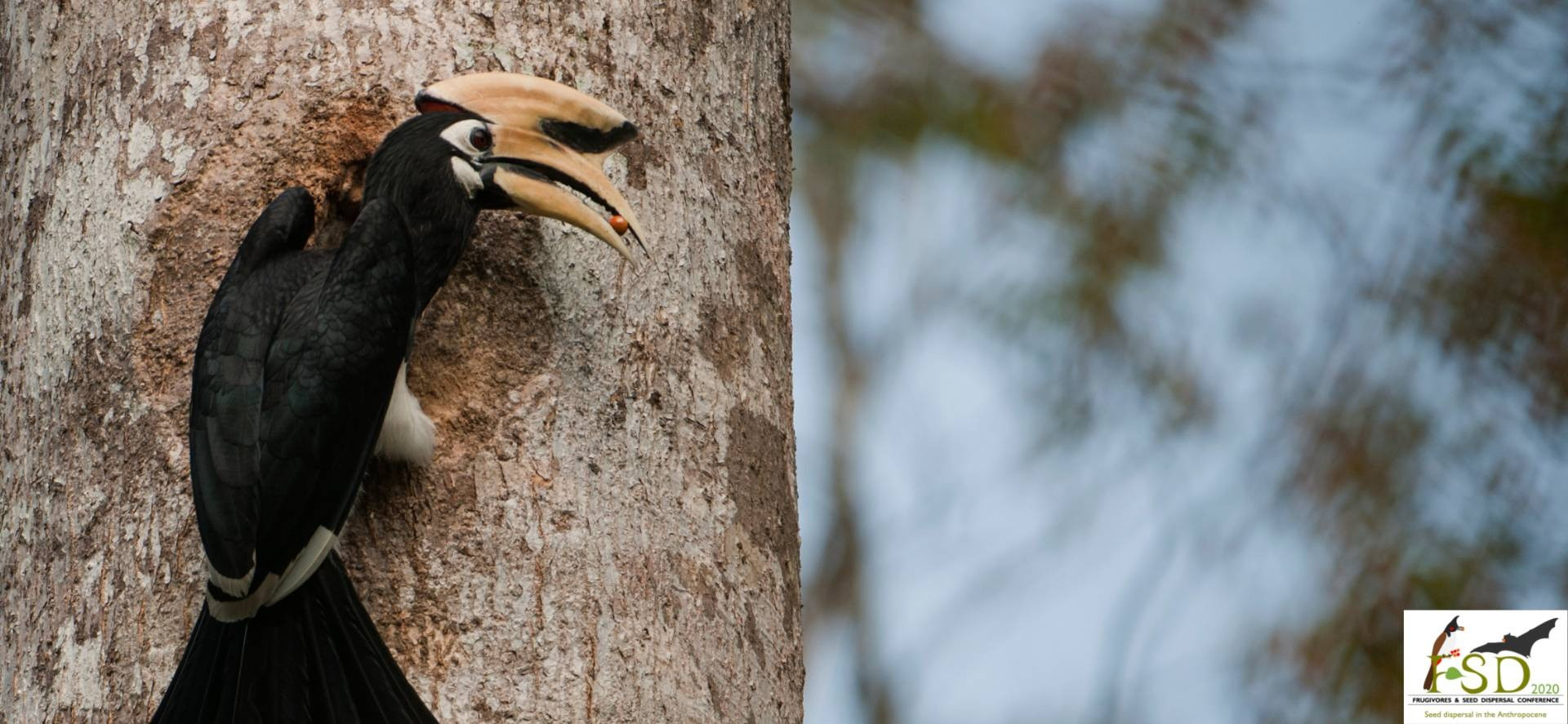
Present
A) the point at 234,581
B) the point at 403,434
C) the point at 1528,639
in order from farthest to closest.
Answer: the point at 1528,639, the point at 403,434, the point at 234,581

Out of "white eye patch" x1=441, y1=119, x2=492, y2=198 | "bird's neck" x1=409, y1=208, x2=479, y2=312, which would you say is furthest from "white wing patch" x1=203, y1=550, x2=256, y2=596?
"white eye patch" x1=441, y1=119, x2=492, y2=198

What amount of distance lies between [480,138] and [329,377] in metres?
0.31

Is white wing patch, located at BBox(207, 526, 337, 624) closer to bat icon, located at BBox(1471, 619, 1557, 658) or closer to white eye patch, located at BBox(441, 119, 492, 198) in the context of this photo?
white eye patch, located at BBox(441, 119, 492, 198)

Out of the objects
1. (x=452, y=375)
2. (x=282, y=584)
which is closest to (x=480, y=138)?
(x=452, y=375)

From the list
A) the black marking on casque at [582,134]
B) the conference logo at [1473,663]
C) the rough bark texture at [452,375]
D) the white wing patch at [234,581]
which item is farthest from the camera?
the conference logo at [1473,663]

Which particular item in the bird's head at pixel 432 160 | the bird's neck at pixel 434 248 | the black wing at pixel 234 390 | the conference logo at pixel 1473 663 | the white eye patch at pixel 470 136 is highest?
the conference logo at pixel 1473 663

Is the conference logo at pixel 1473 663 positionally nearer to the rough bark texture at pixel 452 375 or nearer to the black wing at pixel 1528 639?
the black wing at pixel 1528 639

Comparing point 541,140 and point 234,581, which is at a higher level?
point 541,140

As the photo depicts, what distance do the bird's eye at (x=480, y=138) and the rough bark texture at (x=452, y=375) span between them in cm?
12

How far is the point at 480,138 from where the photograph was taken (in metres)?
1.69

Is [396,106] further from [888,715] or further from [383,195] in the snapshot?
[888,715]

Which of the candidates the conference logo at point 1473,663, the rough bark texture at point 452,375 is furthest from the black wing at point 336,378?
the conference logo at point 1473,663

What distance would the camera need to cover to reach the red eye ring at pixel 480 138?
1.69 metres

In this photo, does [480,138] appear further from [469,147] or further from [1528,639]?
[1528,639]
